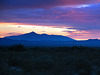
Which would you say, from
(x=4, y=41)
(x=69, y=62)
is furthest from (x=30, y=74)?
(x=4, y=41)

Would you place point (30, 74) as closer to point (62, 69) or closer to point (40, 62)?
point (62, 69)

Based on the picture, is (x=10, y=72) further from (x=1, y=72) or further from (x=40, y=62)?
(x=40, y=62)

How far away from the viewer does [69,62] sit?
19.5m

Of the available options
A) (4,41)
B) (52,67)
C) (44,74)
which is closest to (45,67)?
(52,67)

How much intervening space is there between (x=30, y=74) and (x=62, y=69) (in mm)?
2994

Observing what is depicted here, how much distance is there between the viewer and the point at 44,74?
14359 millimetres

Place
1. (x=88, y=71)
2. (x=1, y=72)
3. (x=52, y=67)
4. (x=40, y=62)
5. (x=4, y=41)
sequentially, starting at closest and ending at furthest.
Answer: (x=1, y=72)
(x=88, y=71)
(x=52, y=67)
(x=40, y=62)
(x=4, y=41)

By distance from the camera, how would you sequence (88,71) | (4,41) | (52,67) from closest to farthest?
1. (88,71)
2. (52,67)
3. (4,41)

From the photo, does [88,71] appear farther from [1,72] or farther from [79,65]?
[1,72]

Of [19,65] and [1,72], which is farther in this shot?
[19,65]

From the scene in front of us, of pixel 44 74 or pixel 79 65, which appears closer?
pixel 44 74

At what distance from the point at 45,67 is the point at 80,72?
12.3 ft

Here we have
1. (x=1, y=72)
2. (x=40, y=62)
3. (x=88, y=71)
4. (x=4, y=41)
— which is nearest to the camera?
(x=1, y=72)

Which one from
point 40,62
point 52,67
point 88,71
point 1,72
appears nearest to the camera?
point 1,72
